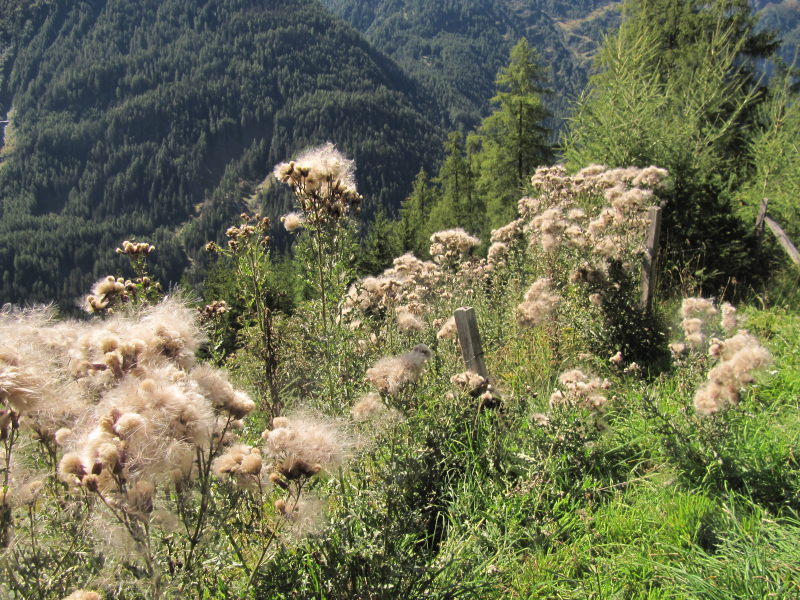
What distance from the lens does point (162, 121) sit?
160 m

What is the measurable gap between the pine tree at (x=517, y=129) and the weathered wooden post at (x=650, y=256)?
1303 centimetres

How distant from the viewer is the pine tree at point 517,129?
58.6 ft

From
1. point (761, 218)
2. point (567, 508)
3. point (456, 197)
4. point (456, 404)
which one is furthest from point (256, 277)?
point (456, 197)

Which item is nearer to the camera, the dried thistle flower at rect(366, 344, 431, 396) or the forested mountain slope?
the dried thistle flower at rect(366, 344, 431, 396)

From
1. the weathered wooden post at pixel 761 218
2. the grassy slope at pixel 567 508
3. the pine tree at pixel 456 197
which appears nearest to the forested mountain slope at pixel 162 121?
the pine tree at pixel 456 197

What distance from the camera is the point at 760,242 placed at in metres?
6.89

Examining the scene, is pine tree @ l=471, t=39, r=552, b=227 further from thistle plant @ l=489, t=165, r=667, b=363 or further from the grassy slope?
the grassy slope

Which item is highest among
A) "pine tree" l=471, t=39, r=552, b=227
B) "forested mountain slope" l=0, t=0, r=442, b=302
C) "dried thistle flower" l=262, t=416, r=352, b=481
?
"dried thistle flower" l=262, t=416, r=352, b=481

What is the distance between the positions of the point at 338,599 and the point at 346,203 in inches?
80.8

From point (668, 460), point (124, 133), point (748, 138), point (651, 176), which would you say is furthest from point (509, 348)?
point (124, 133)

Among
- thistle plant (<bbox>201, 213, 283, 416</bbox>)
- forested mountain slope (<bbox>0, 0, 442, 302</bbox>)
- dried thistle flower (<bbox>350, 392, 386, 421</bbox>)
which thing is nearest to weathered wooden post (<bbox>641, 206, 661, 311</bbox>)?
dried thistle flower (<bbox>350, 392, 386, 421</bbox>)

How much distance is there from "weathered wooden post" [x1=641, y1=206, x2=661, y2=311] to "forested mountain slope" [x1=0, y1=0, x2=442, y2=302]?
105550 mm

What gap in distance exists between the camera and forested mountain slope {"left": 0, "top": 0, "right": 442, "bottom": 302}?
12525 cm

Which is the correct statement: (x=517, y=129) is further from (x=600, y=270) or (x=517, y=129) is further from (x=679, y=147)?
(x=600, y=270)
